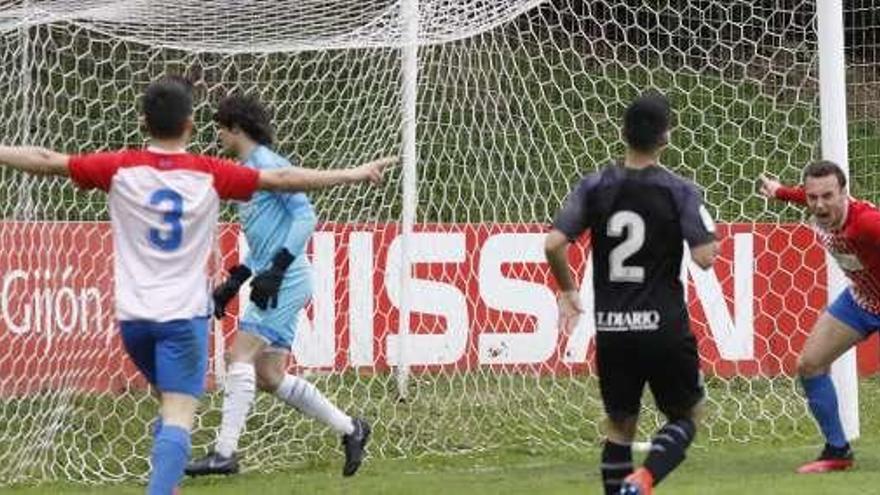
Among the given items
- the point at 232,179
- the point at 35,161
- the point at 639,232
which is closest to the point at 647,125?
the point at 639,232

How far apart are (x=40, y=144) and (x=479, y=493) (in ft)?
11.5

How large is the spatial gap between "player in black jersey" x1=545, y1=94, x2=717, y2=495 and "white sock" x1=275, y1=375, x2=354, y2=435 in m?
2.01

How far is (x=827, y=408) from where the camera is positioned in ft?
26.5

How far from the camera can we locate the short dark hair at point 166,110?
5.91 meters

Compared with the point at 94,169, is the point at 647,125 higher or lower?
higher

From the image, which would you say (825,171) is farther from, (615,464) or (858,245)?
(615,464)

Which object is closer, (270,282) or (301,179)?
(301,179)

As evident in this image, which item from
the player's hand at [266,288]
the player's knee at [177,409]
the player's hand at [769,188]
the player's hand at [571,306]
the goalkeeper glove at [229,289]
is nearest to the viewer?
the player's knee at [177,409]

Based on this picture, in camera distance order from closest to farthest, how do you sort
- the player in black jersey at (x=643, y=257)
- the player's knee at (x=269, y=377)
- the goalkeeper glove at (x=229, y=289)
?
1. the player in black jersey at (x=643, y=257)
2. the goalkeeper glove at (x=229, y=289)
3. the player's knee at (x=269, y=377)

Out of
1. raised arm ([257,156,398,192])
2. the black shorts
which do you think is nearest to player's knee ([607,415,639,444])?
the black shorts

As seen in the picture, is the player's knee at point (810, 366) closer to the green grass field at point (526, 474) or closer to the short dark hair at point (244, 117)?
the green grass field at point (526, 474)

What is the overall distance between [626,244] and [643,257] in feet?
0.28

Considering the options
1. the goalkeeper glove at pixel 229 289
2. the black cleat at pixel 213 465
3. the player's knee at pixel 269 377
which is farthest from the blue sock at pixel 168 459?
the player's knee at pixel 269 377

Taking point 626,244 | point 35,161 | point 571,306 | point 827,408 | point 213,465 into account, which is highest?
point 35,161
